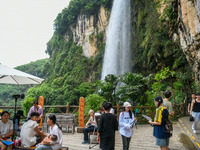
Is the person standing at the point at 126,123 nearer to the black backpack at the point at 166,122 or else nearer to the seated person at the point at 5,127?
the black backpack at the point at 166,122

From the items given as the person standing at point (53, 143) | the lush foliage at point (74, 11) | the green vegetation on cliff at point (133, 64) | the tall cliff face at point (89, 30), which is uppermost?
the lush foliage at point (74, 11)

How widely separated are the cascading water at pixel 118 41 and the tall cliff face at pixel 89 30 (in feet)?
10.4

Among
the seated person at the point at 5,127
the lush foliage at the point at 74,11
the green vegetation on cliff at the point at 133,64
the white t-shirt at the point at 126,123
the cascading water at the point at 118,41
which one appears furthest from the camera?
the lush foliage at the point at 74,11

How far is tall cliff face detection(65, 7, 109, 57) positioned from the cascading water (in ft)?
10.4

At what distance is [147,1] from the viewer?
19.6m

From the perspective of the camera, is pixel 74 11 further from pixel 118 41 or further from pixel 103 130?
pixel 103 130

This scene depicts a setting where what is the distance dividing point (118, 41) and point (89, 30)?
880 cm

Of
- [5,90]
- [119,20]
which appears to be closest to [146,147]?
[119,20]

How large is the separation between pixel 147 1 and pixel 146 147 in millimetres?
18643

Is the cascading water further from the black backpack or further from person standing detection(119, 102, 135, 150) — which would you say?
the black backpack

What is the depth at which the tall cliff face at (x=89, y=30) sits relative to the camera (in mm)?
27891

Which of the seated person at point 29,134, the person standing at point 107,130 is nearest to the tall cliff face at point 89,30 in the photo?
the seated person at point 29,134

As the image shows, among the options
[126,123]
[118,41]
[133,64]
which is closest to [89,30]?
[118,41]

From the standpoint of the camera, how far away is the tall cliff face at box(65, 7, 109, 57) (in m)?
27.9
